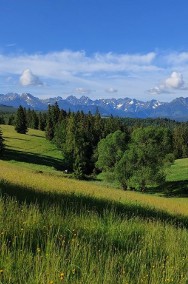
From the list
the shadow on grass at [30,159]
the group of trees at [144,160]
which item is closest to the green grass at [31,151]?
the shadow on grass at [30,159]

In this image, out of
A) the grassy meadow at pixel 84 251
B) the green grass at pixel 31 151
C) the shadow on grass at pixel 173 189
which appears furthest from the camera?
the green grass at pixel 31 151

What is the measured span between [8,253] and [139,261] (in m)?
1.96

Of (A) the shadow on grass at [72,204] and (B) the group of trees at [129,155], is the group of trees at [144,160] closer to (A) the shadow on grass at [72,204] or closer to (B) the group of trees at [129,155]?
(B) the group of trees at [129,155]

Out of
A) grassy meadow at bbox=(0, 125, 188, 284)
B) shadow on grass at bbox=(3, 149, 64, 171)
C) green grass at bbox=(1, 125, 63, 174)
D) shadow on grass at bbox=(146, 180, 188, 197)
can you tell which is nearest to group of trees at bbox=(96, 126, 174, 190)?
shadow on grass at bbox=(146, 180, 188, 197)

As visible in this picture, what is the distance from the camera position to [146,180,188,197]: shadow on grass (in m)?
63.8

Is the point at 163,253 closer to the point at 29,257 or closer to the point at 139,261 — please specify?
the point at 139,261

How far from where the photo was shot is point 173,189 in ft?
221

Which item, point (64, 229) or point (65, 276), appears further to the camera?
point (64, 229)

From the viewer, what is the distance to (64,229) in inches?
260

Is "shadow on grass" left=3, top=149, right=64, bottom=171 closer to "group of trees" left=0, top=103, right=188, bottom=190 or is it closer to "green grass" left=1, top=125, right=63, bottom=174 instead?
"green grass" left=1, top=125, right=63, bottom=174

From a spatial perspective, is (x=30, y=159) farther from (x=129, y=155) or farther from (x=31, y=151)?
(x=129, y=155)

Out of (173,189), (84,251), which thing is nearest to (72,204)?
(84,251)

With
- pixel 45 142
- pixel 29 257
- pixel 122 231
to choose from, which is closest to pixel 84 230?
pixel 122 231

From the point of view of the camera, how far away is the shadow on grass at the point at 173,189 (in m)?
63.8
